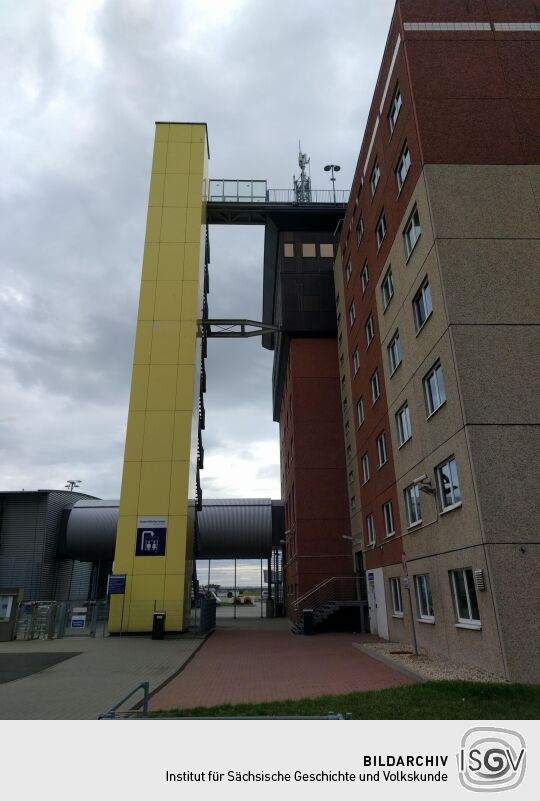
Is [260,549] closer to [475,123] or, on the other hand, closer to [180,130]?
[180,130]

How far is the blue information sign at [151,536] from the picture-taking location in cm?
2503

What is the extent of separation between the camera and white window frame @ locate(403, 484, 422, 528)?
17.4 metres

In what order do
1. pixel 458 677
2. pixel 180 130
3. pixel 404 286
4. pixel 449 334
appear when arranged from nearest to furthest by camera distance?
pixel 458 677, pixel 449 334, pixel 404 286, pixel 180 130

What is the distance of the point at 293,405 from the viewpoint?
111 feet

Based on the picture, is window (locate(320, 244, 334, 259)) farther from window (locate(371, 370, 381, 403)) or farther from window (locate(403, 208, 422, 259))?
window (locate(403, 208, 422, 259))

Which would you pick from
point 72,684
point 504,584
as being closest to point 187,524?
point 72,684

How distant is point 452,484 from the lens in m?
14.2

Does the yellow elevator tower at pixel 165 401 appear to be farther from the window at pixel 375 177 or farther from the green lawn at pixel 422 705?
the green lawn at pixel 422 705

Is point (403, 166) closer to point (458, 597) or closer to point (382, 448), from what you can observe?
point (382, 448)

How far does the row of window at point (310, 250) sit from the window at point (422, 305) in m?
21.0

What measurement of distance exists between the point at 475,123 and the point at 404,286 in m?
5.63

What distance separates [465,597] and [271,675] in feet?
17.9

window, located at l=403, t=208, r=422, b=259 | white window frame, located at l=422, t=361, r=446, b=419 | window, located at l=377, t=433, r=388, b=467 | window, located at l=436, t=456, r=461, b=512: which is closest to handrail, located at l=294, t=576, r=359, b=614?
window, located at l=377, t=433, r=388, b=467
